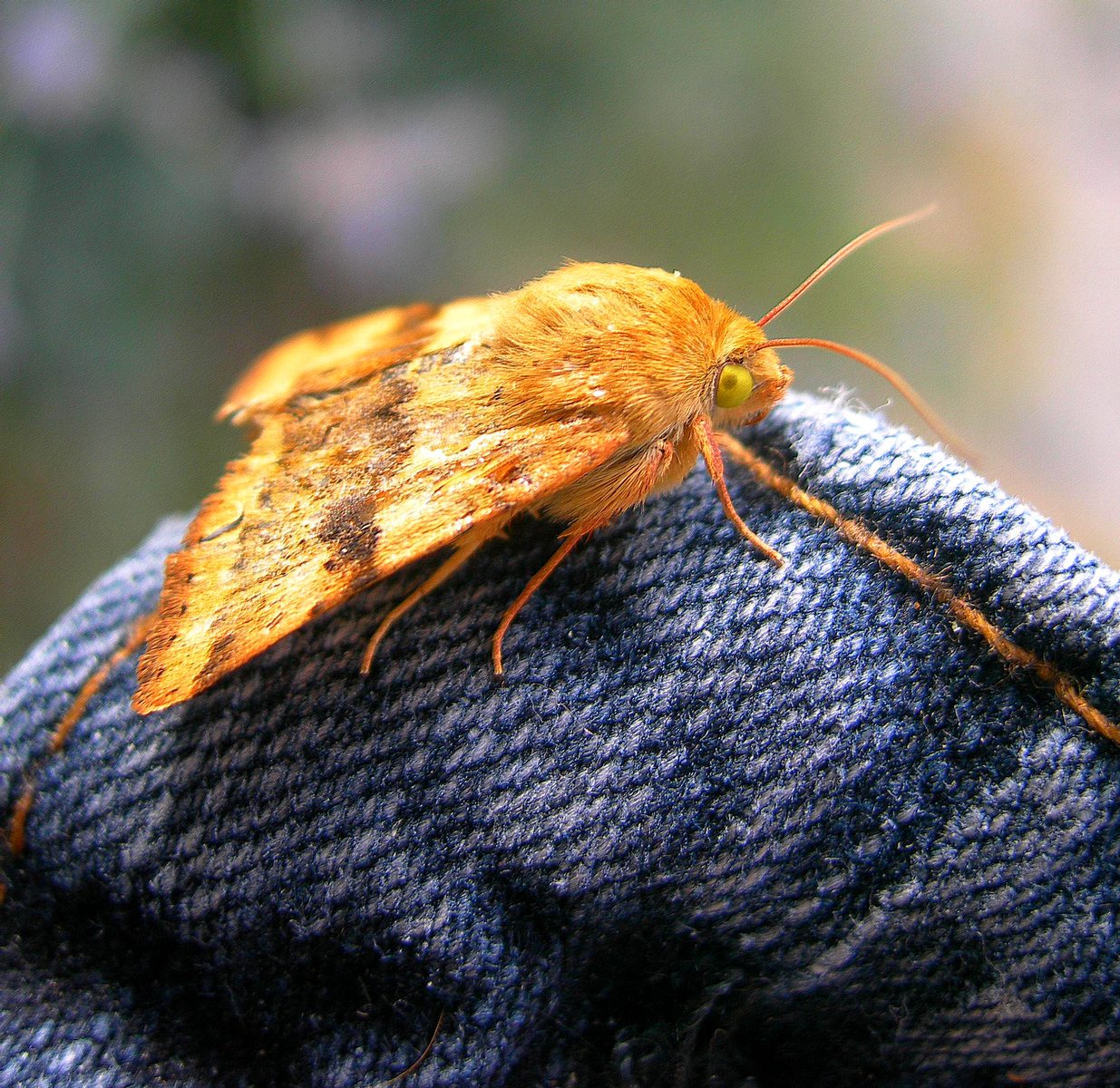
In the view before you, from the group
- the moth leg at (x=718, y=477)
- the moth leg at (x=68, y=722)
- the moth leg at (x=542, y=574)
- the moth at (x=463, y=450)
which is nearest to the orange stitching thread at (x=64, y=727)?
the moth leg at (x=68, y=722)

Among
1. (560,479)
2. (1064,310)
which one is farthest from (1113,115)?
(560,479)

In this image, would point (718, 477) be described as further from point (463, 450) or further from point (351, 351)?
point (351, 351)

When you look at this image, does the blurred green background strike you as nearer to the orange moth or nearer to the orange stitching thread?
the orange moth

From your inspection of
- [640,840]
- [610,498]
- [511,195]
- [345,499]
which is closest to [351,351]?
[345,499]

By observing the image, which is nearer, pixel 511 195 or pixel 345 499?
pixel 345 499

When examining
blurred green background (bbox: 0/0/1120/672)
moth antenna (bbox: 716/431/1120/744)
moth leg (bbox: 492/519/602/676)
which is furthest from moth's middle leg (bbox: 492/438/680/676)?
blurred green background (bbox: 0/0/1120/672)

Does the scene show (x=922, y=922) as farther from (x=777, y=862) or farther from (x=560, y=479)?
(x=560, y=479)
